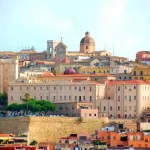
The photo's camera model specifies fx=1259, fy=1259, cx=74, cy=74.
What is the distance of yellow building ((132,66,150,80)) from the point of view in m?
120

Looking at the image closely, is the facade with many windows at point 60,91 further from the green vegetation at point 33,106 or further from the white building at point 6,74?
the white building at point 6,74

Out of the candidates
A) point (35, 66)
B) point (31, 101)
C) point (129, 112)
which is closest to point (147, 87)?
point (129, 112)

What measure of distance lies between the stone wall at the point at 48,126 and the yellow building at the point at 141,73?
1449 cm

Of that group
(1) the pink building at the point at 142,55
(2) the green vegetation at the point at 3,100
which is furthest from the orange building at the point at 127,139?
(1) the pink building at the point at 142,55

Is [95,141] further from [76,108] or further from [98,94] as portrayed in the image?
[98,94]

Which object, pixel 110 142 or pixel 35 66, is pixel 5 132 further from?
pixel 35 66

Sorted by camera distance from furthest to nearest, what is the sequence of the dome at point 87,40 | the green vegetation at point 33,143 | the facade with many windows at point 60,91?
the dome at point 87,40 < the facade with many windows at point 60,91 < the green vegetation at point 33,143

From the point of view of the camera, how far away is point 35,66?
135625mm

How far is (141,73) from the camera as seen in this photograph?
121000 mm

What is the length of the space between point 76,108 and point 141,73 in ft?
43.6

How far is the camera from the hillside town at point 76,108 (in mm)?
99688

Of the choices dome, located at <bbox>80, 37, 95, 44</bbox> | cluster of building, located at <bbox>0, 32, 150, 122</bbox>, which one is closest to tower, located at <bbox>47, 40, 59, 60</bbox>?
dome, located at <bbox>80, 37, 95, 44</bbox>

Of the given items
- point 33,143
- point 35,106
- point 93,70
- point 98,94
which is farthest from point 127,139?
point 93,70

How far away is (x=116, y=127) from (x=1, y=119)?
971 cm
